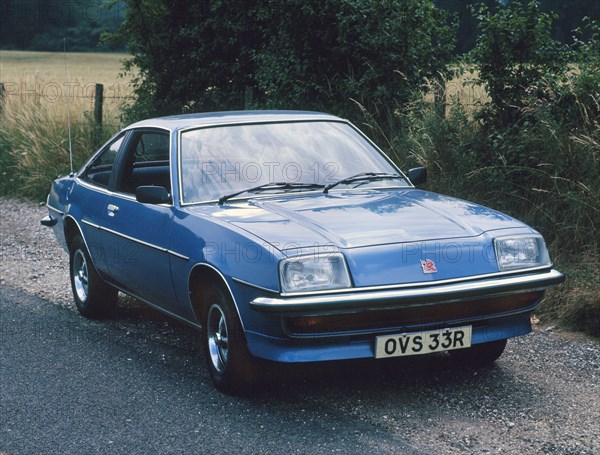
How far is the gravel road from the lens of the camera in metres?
4.50

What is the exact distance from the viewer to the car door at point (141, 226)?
5.83m

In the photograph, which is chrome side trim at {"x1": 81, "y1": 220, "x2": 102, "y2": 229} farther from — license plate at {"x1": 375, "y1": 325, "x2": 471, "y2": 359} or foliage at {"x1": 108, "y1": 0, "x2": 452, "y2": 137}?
foliage at {"x1": 108, "y1": 0, "x2": 452, "y2": 137}

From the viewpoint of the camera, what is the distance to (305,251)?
4.79 m

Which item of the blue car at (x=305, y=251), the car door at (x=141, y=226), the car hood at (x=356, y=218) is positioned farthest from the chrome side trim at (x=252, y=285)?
the car door at (x=141, y=226)

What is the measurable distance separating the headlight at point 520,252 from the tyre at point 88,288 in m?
3.17

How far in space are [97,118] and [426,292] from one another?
11.9 m

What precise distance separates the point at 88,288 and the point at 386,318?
123 inches

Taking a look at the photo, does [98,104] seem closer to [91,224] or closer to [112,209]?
[91,224]

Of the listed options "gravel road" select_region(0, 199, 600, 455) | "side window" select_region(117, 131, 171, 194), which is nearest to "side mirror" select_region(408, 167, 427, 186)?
"gravel road" select_region(0, 199, 600, 455)

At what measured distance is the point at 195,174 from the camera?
5.90m

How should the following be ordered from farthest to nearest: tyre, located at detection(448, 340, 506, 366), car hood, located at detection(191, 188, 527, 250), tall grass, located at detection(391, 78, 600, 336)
Answer: tall grass, located at detection(391, 78, 600, 336) → tyre, located at detection(448, 340, 506, 366) → car hood, located at detection(191, 188, 527, 250)

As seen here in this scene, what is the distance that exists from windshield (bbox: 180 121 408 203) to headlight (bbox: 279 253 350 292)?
3.85ft

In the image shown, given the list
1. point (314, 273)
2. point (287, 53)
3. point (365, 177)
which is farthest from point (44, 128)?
point (314, 273)

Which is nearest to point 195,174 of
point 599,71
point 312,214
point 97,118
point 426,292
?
point 312,214
